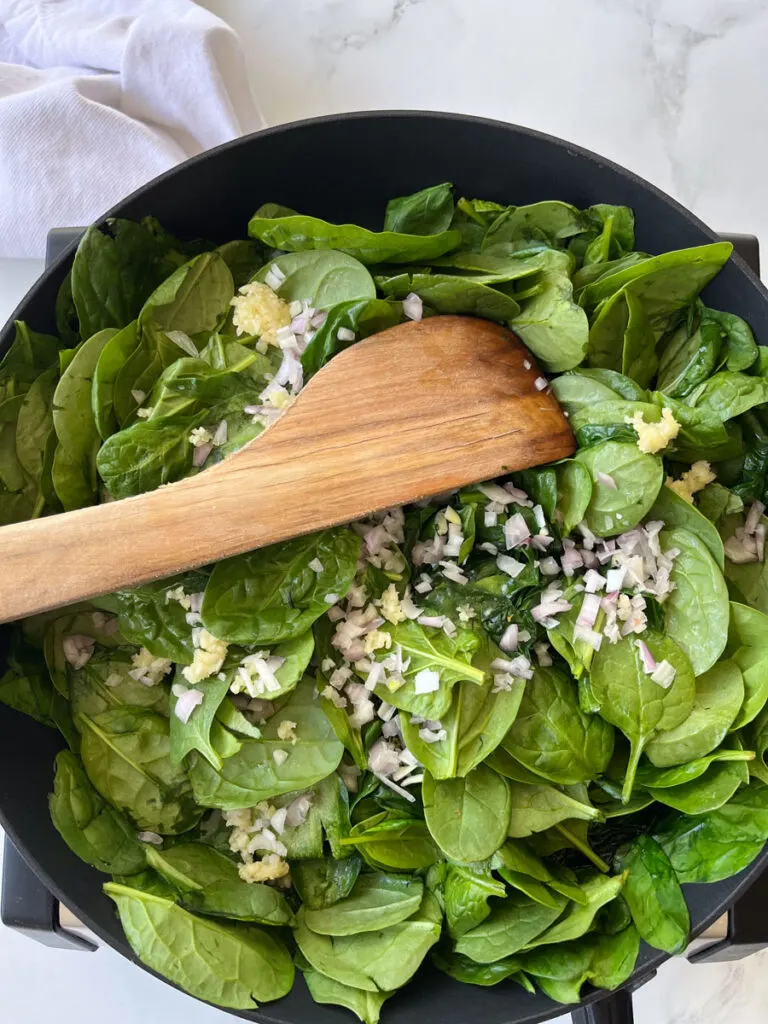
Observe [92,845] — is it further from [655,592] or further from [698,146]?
[698,146]

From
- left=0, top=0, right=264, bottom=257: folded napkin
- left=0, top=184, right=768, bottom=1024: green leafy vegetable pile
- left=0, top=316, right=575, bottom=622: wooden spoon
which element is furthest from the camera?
left=0, top=0, right=264, bottom=257: folded napkin

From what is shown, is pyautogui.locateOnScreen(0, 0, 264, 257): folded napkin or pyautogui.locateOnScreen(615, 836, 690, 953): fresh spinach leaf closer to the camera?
pyautogui.locateOnScreen(615, 836, 690, 953): fresh spinach leaf

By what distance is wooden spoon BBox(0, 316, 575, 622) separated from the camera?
82cm

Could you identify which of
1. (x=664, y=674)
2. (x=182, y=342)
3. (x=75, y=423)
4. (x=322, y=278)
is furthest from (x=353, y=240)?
(x=664, y=674)

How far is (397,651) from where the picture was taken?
928 millimetres

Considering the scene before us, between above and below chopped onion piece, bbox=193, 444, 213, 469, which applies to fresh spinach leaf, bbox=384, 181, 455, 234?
above

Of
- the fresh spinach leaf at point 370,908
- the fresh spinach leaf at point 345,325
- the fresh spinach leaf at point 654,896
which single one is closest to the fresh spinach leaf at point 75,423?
the fresh spinach leaf at point 345,325

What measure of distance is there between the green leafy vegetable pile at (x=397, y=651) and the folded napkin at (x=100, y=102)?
27 centimetres

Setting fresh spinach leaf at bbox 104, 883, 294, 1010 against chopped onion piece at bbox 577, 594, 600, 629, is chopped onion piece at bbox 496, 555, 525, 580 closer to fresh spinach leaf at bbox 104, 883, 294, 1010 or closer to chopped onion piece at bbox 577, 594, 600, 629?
chopped onion piece at bbox 577, 594, 600, 629

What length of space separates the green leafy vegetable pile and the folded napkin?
274 mm

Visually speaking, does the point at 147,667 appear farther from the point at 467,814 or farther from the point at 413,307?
the point at 413,307

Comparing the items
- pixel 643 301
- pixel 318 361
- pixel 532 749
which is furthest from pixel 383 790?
pixel 643 301

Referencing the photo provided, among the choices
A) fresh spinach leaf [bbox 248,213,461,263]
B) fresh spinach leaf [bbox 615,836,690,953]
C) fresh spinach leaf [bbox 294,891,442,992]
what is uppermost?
fresh spinach leaf [bbox 248,213,461,263]

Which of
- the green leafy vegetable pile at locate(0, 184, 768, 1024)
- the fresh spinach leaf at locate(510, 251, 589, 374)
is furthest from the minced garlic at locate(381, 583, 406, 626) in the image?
the fresh spinach leaf at locate(510, 251, 589, 374)
